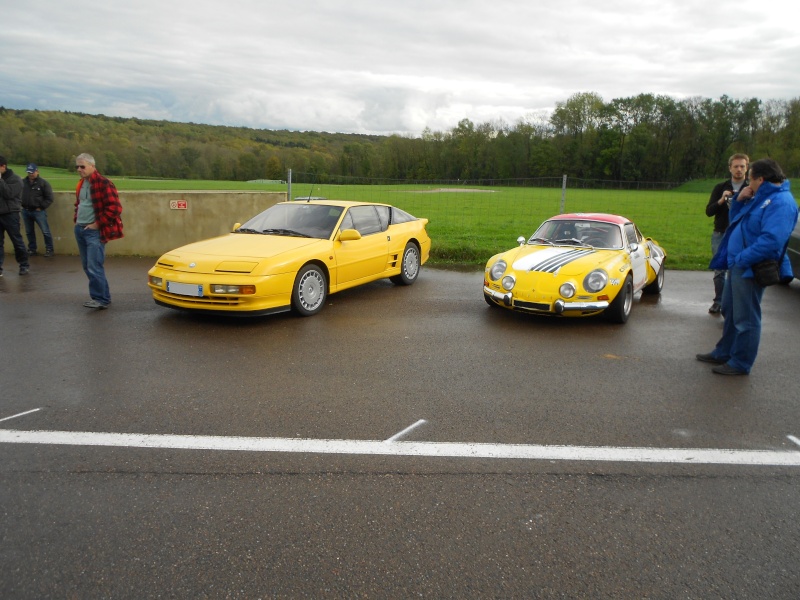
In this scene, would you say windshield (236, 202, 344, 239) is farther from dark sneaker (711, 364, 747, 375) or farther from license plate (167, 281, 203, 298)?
dark sneaker (711, 364, 747, 375)

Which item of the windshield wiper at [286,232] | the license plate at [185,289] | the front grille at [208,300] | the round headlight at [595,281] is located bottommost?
the front grille at [208,300]

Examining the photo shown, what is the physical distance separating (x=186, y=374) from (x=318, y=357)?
1.18 m

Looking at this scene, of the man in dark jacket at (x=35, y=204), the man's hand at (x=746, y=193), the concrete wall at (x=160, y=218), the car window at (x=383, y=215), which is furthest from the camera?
the concrete wall at (x=160, y=218)

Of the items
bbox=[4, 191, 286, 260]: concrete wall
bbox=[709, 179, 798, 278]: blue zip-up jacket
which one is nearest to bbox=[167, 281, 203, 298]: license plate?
bbox=[709, 179, 798, 278]: blue zip-up jacket

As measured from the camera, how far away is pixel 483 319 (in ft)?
24.2

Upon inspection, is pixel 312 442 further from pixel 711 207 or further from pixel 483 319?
pixel 711 207

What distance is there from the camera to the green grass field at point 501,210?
12891 millimetres

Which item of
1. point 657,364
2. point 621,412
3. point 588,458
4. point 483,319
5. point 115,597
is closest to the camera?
point 115,597

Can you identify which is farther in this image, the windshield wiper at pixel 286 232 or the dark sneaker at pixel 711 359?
the windshield wiper at pixel 286 232

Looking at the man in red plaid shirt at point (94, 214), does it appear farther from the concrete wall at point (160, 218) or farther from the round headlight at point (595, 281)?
→ the round headlight at point (595, 281)

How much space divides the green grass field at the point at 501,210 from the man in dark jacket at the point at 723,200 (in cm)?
388

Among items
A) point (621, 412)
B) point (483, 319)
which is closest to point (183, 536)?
point (621, 412)

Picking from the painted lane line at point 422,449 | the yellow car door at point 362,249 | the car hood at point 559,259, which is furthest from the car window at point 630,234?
the painted lane line at point 422,449

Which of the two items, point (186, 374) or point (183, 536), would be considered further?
point (186, 374)
